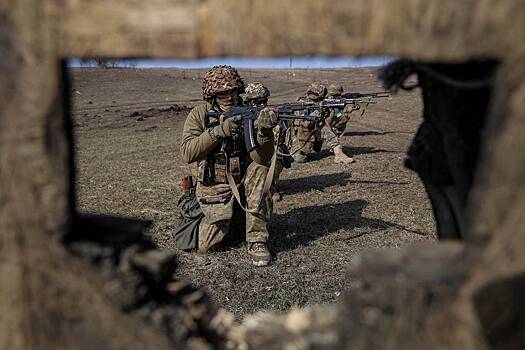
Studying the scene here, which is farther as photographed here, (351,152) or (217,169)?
(351,152)

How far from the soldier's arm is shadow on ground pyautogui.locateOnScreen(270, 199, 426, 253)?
1.27m

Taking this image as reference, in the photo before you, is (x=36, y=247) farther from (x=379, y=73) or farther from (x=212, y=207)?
(x=212, y=207)

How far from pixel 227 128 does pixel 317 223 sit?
1880 mm

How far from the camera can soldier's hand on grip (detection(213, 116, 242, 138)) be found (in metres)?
4.67

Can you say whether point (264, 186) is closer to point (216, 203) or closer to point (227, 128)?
point (216, 203)

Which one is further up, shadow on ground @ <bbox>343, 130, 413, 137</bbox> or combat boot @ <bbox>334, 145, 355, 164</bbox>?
shadow on ground @ <bbox>343, 130, 413, 137</bbox>

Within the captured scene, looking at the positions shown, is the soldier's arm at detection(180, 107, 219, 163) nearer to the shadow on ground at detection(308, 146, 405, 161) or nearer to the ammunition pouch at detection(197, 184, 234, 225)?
the ammunition pouch at detection(197, 184, 234, 225)

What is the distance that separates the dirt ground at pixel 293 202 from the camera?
4371mm

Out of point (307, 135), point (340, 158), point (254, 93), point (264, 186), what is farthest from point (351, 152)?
point (264, 186)

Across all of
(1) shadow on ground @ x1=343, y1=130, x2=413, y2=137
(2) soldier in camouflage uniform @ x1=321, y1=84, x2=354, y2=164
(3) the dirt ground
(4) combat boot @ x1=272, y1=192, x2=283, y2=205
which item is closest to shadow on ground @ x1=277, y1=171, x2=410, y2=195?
(3) the dirt ground

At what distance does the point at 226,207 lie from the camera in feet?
16.4

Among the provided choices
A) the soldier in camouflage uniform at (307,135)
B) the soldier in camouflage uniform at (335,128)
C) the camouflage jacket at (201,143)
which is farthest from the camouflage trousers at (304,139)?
the camouflage jacket at (201,143)

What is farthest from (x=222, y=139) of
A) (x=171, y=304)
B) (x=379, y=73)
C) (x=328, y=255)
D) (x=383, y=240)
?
(x=171, y=304)

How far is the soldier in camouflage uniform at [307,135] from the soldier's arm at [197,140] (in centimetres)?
435
